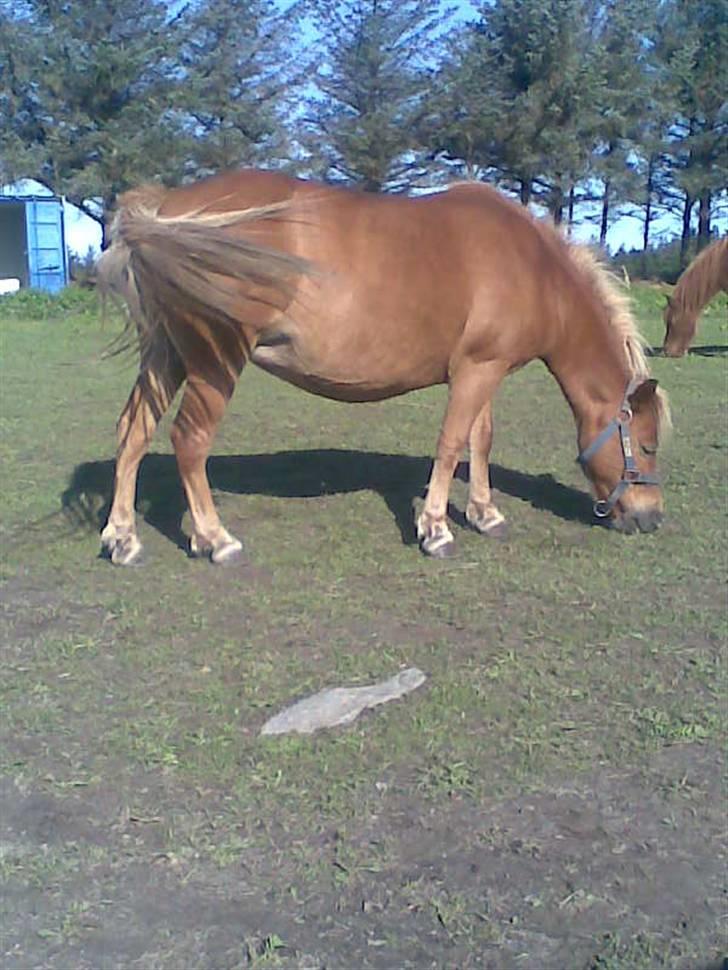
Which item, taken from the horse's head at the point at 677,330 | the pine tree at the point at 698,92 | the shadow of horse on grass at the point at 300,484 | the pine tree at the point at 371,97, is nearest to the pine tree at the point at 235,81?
the pine tree at the point at 371,97

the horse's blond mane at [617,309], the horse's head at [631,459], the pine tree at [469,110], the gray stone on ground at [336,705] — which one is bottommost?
the gray stone on ground at [336,705]

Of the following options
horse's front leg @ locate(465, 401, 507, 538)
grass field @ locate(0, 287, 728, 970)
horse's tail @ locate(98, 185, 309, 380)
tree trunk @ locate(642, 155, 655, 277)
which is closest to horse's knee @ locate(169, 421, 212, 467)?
horse's tail @ locate(98, 185, 309, 380)

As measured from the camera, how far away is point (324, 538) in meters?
6.36

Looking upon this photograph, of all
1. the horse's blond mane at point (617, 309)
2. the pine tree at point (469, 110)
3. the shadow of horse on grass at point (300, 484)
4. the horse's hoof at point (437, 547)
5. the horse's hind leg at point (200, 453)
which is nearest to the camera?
the horse's hind leg at point (200, 453)

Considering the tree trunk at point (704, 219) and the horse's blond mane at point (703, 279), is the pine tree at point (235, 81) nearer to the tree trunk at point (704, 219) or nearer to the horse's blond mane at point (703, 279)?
the tree trunk at point (704, 219)

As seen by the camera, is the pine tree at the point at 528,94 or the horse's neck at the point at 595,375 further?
the pine tree at the point at 528,94

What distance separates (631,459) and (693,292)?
982 centimetres

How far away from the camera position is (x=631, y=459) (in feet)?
20.6

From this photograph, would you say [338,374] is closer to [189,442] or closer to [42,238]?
[189,442]

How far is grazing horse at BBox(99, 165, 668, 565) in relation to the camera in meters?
5.11

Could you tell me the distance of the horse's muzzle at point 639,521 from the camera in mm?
6340

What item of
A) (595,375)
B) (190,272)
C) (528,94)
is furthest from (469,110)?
(190,272)

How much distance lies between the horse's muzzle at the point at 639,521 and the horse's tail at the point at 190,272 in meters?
2.36

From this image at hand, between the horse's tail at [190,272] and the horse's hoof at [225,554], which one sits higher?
the horse's tail at [190,272]
